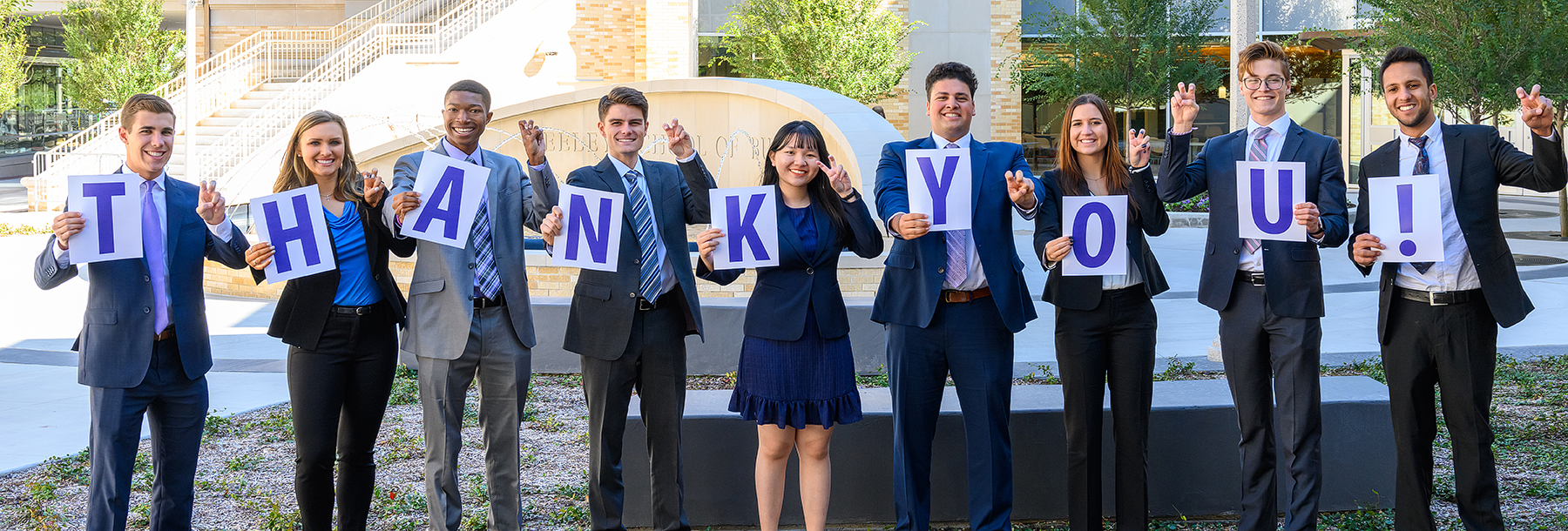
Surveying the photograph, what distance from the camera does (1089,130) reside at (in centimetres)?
441

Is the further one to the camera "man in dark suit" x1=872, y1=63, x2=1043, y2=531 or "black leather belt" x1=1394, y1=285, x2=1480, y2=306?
"man in dark suit" x1=872, y1=63, x2=1043, y2=531

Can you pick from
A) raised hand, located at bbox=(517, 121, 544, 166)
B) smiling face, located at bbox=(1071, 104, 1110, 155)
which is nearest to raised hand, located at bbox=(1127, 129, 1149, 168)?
smiling face, located at bbox=(1071, 104, 1110, 155)

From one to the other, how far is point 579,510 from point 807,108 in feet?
28.9

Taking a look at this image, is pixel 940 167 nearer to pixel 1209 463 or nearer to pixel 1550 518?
pixel 1209 463

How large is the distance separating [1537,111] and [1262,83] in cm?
92

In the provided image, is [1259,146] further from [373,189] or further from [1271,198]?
[373,189]

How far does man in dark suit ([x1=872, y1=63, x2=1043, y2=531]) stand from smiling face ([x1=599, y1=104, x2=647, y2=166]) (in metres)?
0.97

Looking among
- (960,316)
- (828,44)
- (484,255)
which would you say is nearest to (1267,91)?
(960,316)

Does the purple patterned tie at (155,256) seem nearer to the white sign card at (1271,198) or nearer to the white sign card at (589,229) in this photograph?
the white sign card at (589,229)

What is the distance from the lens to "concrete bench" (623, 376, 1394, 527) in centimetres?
495

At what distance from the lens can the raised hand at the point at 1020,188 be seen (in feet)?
13.9

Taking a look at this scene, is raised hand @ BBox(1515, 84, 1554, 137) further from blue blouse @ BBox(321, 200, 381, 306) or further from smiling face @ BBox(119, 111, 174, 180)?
smiling face @ BBox(119, 111, 174, 180)

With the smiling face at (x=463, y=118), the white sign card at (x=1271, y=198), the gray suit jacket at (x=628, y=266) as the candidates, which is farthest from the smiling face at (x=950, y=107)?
the smiling face at (x=463, y=118)

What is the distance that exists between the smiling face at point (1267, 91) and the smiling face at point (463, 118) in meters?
2.91
